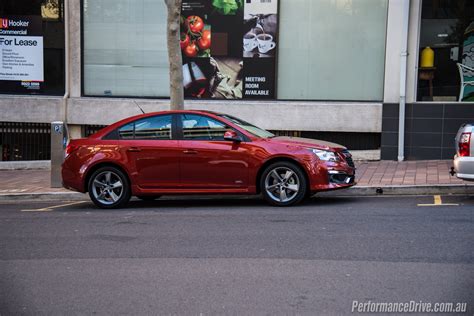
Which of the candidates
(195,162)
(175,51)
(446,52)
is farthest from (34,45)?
(446,52)

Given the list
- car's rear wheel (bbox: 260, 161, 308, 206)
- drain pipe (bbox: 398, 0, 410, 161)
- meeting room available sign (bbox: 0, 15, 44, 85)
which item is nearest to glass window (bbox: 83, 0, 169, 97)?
meeting room available sign (bbox: 0, 15, 44, 85)

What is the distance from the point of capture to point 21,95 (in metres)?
17.5

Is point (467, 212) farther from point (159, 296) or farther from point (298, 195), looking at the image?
point (159, 296)

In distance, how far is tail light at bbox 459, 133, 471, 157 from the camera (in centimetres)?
948

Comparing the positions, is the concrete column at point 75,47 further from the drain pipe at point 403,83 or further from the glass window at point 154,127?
the drain pipe at point 403,83

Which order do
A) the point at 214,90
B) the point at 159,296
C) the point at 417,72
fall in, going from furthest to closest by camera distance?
the point at 214,90
the point at 417,72
the point at 159,296

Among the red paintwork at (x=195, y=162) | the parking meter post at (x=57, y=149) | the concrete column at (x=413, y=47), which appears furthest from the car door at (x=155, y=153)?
the concrete column at (x=413, y=47)

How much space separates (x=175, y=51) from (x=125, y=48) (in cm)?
457

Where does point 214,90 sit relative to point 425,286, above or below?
above

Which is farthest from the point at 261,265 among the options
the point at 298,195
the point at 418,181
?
the point at 418,181

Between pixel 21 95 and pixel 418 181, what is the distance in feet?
36.2

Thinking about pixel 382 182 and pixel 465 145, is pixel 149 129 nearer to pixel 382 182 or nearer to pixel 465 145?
pixel 382 182

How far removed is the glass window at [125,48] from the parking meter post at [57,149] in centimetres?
414

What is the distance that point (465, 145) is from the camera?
375 inches
